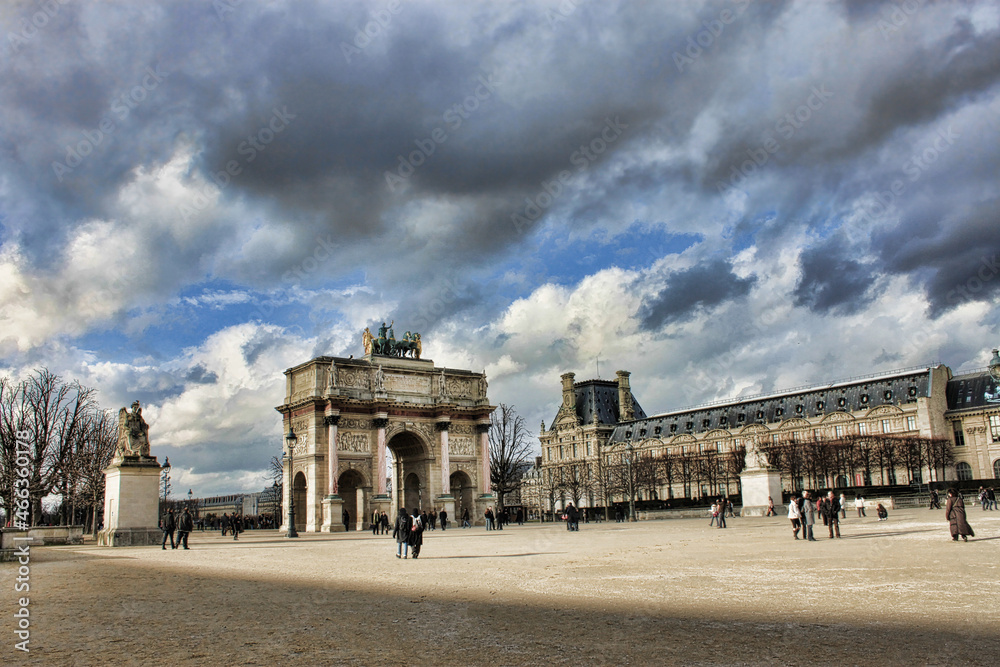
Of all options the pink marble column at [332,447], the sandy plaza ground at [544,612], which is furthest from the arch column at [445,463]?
the sandy plaza ground at [544,612]

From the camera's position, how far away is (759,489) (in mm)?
42719

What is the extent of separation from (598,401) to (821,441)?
5553 cm

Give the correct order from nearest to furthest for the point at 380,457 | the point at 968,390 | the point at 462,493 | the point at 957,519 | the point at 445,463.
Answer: the point at 957,519 → the point at 380,457 → the point at 445,463 → the point at 462,493 → the point at 968,390

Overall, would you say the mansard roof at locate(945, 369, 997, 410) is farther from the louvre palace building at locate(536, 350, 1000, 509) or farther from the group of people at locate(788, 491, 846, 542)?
the group of people at locate(788, 491, 846, 542)

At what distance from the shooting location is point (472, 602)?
11.5 metres

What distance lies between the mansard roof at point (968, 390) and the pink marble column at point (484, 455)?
2575 inches

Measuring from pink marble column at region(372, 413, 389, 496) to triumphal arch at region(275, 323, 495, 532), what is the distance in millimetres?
74

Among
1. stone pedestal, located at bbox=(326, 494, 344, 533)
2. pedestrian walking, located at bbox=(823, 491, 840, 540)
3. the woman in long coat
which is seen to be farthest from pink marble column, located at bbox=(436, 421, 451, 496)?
the woman in long coat

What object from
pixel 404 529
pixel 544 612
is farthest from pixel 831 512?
pixel 544 612

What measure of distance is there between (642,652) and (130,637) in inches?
219

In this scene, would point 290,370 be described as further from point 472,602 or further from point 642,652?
point 642,652

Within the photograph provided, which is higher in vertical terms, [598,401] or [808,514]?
[598,401]

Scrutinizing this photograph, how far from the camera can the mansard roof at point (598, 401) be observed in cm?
14338

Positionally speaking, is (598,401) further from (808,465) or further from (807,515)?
(807,515)
